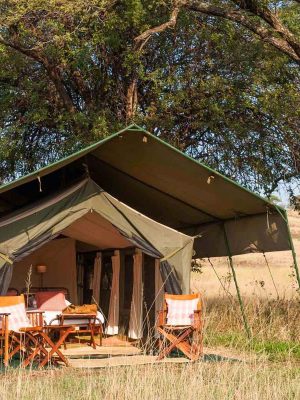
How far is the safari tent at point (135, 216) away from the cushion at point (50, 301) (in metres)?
0.71

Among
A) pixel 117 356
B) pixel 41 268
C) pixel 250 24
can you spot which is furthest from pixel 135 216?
pixel 250 24

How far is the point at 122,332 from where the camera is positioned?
9.16 metres

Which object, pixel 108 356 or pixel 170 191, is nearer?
pixel 108 356

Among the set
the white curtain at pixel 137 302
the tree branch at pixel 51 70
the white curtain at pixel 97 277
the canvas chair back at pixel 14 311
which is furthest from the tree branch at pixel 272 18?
the canvas chair back at pixel 14 311

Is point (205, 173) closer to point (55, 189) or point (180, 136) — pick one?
point (55, 189)

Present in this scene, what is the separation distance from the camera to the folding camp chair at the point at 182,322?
7043 millimetres

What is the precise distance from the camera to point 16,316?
666 cm

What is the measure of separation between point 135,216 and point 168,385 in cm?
296

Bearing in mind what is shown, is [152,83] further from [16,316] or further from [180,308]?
[16,316]

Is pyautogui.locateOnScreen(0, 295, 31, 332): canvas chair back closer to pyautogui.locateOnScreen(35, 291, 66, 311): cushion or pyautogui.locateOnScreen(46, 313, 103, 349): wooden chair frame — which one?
pyautogui.locateOnScreen(46, 313, 103, 349): wooden chair frame

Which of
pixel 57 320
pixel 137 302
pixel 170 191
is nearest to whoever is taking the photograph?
pixel 170 191

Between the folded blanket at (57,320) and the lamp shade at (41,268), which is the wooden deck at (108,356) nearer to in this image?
the folded blanket at (57,320)

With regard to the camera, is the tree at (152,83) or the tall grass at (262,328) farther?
the tree at (152,83)

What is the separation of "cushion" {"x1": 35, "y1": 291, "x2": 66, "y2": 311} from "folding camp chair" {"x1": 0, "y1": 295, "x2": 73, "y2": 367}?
2.10 m
